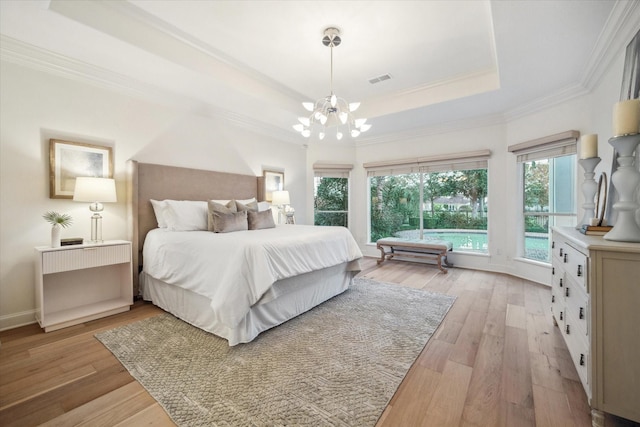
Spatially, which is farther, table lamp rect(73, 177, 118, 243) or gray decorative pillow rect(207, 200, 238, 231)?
gray decorative pillow rect(207, 200, 238, 231)

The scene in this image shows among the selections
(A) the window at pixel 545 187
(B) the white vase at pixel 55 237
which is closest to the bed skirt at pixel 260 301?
(B) the white vase at pixel 55 237

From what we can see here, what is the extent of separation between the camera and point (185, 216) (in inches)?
127

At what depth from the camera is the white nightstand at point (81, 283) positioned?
2.39 metres

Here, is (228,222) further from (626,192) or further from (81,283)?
(626,192)

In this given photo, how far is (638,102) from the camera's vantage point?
153cm

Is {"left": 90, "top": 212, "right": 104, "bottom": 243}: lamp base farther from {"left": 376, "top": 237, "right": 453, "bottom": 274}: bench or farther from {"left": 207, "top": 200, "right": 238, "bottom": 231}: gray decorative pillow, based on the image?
{"left": 376, "top": 237, "right": 453, "bottom": 274}: bench

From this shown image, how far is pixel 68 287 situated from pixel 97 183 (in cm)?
114

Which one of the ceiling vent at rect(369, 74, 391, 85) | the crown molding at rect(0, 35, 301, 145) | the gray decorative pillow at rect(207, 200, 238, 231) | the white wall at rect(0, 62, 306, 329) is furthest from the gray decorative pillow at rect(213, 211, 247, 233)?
the ceiling vent at rect(369, 74, 391, 85)

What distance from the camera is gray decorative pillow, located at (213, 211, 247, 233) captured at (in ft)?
10.1

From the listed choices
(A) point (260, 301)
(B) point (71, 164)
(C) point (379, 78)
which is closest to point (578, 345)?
(A) point (260, 301)

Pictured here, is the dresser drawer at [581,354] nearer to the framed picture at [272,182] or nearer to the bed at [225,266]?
the bed at [225,266]

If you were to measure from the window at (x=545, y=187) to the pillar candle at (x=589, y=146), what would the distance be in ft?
5.14

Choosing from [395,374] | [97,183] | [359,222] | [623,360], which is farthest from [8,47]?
[359,222]

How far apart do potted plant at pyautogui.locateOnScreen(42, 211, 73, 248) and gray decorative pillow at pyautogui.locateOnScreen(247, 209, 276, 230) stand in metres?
1.83
